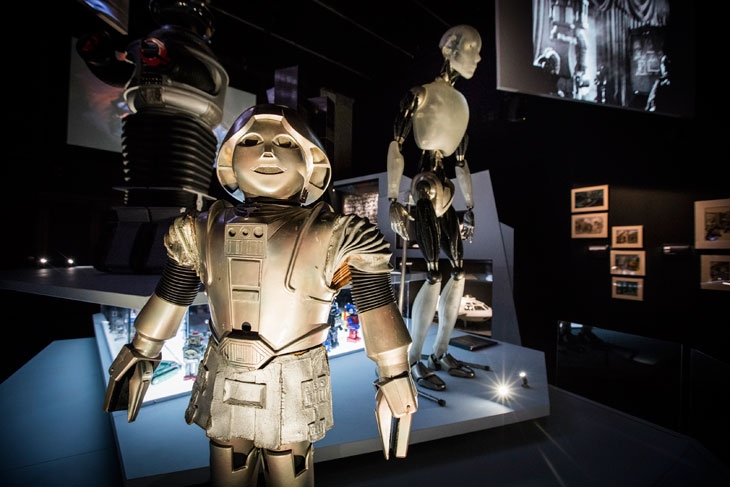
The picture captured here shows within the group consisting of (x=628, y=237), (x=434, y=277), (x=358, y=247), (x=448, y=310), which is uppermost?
(x=628, y=237)

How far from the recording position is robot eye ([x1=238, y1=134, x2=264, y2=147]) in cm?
90

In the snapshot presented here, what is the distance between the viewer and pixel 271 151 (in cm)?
86

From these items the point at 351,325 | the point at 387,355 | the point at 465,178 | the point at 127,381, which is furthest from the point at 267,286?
the point at 351,325

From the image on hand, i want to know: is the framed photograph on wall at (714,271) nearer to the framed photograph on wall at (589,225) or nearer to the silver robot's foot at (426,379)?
the framed photograph on wall at (589,225)

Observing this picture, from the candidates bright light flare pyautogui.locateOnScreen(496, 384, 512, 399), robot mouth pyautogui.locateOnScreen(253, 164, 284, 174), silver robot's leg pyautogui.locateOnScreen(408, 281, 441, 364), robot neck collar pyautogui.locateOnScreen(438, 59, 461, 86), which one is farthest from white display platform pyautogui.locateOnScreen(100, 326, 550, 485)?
robot neck collar pyautogui.locateOnScreen(438, 59, 461, 86)

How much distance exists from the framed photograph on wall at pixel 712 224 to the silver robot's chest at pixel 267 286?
3446 mm

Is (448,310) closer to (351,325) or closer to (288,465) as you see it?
(351,325)

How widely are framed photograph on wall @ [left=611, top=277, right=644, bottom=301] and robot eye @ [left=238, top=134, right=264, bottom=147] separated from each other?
11.8 feet

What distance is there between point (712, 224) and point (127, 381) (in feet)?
13.3

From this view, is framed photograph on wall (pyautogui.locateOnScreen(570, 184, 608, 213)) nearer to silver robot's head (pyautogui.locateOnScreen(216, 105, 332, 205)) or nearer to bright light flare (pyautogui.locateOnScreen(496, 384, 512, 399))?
bright light flare (pyautogui.locateOnScreen(496, 384, 512, 399))

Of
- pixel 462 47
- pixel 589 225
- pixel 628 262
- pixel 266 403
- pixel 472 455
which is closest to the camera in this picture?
pixel 266 403

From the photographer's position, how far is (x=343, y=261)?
2.94ft

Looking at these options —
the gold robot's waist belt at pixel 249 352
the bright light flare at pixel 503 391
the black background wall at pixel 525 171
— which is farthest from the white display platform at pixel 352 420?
the black background wall at pixel 525 171

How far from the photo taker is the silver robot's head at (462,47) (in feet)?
6.77
